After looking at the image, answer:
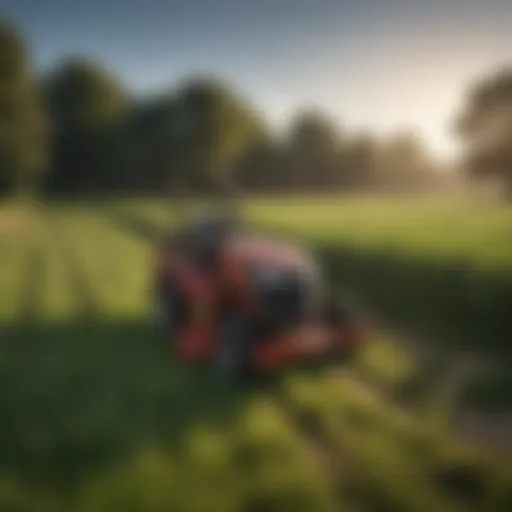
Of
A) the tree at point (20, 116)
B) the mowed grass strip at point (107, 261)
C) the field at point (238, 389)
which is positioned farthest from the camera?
the mowed grass strip at point (107, 261)

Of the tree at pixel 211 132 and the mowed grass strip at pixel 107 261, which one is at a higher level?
the tree at pixel 211 132

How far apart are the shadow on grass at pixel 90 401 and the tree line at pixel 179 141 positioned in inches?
17.8

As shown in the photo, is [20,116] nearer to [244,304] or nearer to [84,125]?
[84,125]

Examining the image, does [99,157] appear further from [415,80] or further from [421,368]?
[421,368]

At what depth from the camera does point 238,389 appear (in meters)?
1.71

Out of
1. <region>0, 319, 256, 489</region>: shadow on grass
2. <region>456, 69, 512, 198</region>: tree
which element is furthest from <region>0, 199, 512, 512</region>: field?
<region>456, 69, 512, 198</region>: tree

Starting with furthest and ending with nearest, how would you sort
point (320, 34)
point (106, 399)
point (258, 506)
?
point (320, 34) → point (106, 399) → point (258, 506)

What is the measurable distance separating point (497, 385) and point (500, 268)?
331 millimetres

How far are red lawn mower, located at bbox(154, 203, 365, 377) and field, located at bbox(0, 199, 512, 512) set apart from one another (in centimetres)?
5

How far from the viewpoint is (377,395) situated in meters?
1.70

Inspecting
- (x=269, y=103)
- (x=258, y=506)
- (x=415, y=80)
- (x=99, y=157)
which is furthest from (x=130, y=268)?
(x=415, y=80)

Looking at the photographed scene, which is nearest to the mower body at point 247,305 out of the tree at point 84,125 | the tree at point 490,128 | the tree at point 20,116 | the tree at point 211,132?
the tree at point 211,132

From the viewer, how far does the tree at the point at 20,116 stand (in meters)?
1.68

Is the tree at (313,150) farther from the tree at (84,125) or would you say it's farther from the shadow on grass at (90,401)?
the shadow on grass at (90,401)
